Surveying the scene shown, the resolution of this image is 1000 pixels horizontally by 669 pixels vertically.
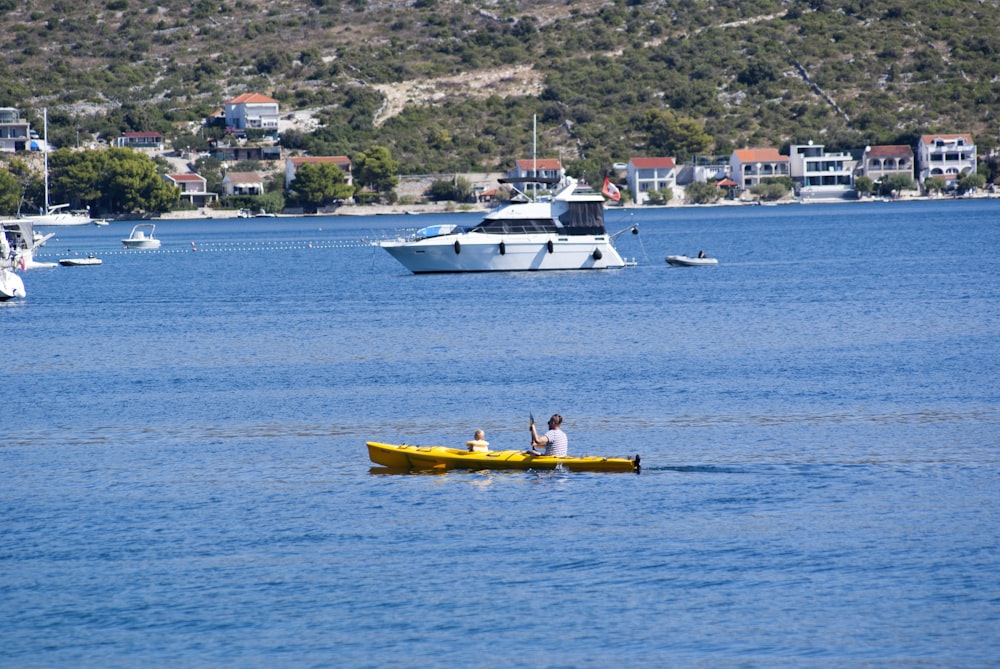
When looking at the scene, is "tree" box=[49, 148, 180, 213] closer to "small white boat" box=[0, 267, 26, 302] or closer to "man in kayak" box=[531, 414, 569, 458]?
"small white boat" box=[0, 267, 26, 302]

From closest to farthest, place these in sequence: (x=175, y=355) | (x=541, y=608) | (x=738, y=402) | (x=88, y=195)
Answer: (x=541, y=608) < (x=738, y=402) < (x=175, y=355) < (x=88, y=195)

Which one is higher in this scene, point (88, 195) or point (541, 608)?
point (88, 195)

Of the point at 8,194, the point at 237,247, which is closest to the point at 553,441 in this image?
the point at 237,247

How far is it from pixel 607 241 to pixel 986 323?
113 feet

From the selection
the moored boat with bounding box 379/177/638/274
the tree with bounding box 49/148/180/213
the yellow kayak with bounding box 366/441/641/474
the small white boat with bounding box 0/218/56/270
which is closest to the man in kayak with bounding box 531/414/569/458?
the yellow kayak with bounding box 366/441/641/474

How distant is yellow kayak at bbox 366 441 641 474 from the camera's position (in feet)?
108

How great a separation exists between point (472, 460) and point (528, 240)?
2212 inches

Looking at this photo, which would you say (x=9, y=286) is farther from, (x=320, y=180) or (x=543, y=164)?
(x=543, y=164)

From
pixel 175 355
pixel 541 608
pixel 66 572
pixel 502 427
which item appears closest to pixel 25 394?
pixel 175 355

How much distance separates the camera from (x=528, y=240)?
8888 centimetres

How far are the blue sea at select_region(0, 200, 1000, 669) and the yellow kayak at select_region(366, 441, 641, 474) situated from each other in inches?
12.7

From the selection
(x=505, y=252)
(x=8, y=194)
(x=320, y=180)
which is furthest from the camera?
(x=320, y=180)

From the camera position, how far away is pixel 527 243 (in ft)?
292

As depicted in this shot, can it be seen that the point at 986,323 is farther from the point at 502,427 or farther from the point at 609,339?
the point at 502,427
